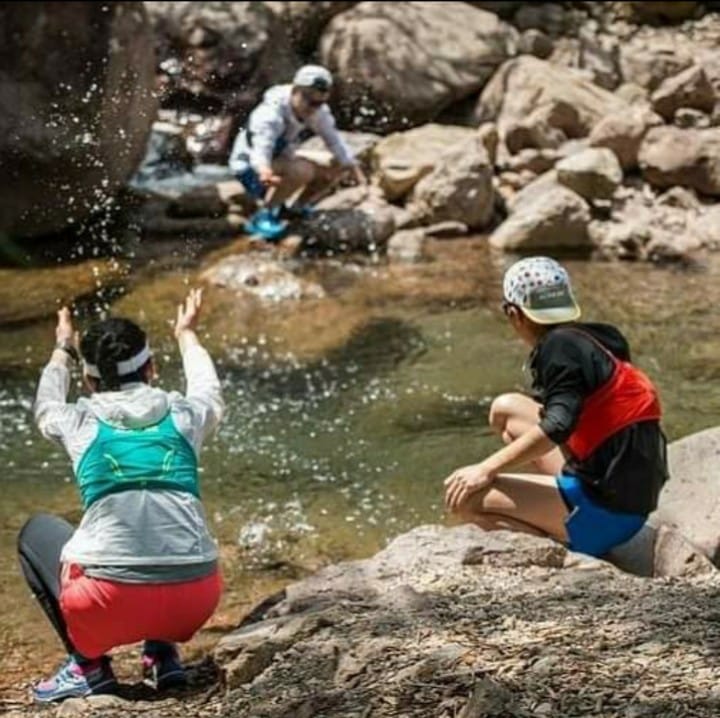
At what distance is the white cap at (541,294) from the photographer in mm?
4164

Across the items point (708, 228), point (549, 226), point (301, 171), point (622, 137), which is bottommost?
point (708, 228)

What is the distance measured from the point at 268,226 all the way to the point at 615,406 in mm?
5253

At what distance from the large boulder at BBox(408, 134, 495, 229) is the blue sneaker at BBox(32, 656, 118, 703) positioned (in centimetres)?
612

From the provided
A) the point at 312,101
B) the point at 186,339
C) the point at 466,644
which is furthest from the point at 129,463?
the point at 312,101

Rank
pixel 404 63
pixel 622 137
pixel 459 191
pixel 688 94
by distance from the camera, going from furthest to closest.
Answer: pixel 404 63 < pixel 688 94 < pixel 622 137 < pixel 459 191

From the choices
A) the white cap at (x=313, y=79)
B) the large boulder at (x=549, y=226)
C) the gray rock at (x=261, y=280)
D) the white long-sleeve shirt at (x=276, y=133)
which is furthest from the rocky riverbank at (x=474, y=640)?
the white long-sleeve shirt at (x=276, y=133)

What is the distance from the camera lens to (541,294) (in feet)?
13.7

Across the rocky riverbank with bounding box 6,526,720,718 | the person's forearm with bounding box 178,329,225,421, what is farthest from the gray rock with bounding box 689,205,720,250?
the person's forearm with bounding box 178,329,225,421

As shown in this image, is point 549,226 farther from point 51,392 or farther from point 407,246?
point 51,392

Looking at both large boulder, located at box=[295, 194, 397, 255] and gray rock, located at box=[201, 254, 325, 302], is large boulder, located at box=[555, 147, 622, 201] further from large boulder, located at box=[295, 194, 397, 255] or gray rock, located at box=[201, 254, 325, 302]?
gray rock, located at box=[201, 254, 325, 302]

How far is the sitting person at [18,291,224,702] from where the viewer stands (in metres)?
3.58

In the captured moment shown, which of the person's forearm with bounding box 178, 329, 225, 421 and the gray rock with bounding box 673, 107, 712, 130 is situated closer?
the person's forearm with bounding box 178, 329, 225, 421

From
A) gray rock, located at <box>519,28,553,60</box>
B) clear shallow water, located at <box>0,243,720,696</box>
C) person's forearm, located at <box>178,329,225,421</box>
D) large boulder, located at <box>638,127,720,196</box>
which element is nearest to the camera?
person's forearm, located at <box>178,329,225,421</box>

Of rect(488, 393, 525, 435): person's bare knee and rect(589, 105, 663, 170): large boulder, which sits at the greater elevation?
rect(488, 393, 525, 435): person's bare knee
